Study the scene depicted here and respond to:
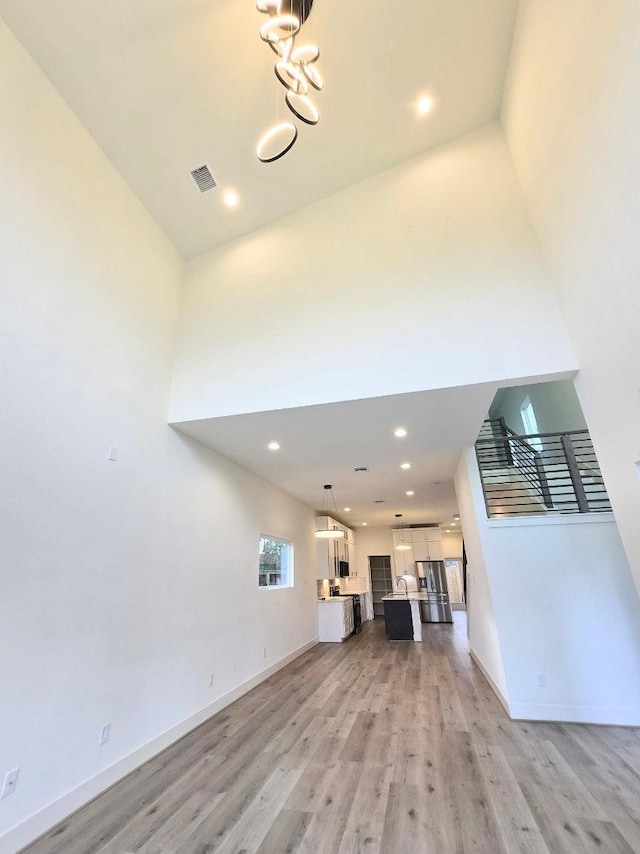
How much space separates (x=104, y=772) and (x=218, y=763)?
821 millimetres

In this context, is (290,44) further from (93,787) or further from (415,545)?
(415,545)

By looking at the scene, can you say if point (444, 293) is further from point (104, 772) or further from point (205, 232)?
point (104, 772)

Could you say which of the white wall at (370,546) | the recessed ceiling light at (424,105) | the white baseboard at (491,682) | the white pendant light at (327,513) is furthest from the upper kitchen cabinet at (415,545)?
the recessed ceiling light at (424,105)

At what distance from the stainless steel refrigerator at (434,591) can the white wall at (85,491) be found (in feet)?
25.8

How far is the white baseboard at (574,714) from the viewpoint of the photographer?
3520 mm

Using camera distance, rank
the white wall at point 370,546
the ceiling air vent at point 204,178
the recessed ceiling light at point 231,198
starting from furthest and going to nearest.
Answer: the white wall at point 370,546
the recessed ceiling light at point 231,198
the ceiling air vent at point 204,178

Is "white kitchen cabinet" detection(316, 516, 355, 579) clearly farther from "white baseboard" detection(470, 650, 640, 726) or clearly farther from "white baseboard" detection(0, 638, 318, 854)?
"white baseboard" detection(470, 650, 640, 726)

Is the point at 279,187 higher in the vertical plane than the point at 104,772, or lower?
higher

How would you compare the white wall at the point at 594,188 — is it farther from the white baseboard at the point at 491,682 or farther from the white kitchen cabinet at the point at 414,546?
the white kitchen cabinet at the point at 414,546

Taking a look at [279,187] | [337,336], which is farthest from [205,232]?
[337,336]

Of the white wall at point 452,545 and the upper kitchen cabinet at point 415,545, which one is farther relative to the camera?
the white wall at point 452,545

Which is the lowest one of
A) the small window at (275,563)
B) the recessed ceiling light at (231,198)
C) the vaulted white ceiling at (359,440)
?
the small window at (275,563)

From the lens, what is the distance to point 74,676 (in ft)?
8.34

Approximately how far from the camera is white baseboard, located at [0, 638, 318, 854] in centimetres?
209
